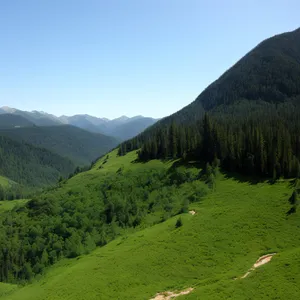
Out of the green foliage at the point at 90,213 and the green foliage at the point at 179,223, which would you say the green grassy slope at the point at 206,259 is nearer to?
the green foliage at the point at 179,223

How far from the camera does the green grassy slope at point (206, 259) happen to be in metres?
44.8

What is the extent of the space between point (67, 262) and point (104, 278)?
3628cm

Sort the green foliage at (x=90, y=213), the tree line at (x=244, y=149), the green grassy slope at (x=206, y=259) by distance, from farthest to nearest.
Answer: the tree line at (x=244, y=149), the green foliage at (x=90, y=213), the green grassy slope at (x=206, y=259)

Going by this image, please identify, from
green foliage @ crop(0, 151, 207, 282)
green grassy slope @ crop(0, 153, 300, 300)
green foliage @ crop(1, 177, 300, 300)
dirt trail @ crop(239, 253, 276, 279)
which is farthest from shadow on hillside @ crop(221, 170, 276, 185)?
dirt trail @ crop(239, 253, 276, 279)

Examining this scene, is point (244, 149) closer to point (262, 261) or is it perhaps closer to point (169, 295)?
point (262, 261)

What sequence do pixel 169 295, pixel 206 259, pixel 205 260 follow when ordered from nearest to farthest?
pixel 169 295, pixel 205 260, pixel 206 259

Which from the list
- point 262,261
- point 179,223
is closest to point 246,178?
point 179,223

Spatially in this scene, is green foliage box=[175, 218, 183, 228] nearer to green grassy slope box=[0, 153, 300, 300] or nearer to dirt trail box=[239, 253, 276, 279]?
green grassy slope box=[0, 153, 300, 300]

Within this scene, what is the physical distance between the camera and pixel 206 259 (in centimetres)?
6022

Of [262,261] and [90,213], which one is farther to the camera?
[90,213]

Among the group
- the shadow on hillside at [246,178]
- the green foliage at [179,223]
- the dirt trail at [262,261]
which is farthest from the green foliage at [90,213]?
the dirt trail at [262,261]

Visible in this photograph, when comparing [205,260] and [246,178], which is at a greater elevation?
[246,178]

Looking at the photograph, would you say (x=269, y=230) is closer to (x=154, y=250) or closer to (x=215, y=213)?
(x=215, y=213)

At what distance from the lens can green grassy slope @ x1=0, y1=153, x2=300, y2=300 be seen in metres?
44.8
